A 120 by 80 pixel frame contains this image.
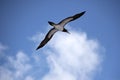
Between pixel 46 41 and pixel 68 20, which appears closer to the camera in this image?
pixel 68 20

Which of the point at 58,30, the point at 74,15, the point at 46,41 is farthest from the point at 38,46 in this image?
the point at 74,15

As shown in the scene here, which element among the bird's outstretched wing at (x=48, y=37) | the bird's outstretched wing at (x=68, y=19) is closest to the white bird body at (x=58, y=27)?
the bird's outstretched wing at (x=68, y=19)

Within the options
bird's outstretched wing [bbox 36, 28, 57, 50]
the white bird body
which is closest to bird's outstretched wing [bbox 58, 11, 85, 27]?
the white bird body

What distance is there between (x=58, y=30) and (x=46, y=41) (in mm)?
2391

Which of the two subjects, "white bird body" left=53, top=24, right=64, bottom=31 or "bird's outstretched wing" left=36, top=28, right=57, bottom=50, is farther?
"bird's outstretched wing" left=36, top=28, right=57, bottom=50

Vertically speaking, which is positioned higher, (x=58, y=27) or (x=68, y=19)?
(x=68, y=19)

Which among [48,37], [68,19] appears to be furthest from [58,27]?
[48,37]

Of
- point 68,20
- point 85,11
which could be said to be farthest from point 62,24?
point 85,11

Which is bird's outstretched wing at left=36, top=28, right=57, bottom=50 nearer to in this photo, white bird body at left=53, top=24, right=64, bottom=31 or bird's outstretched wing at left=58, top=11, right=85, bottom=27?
white bird body at left=53, top=24, right=64, bottom=31

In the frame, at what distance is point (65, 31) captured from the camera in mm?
35562

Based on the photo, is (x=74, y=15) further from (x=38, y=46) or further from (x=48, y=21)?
(x=38, y=46)

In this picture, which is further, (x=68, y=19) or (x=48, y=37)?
(x=48, y=37)

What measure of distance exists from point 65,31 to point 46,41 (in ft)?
10.3

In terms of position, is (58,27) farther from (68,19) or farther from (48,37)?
(48,37)
